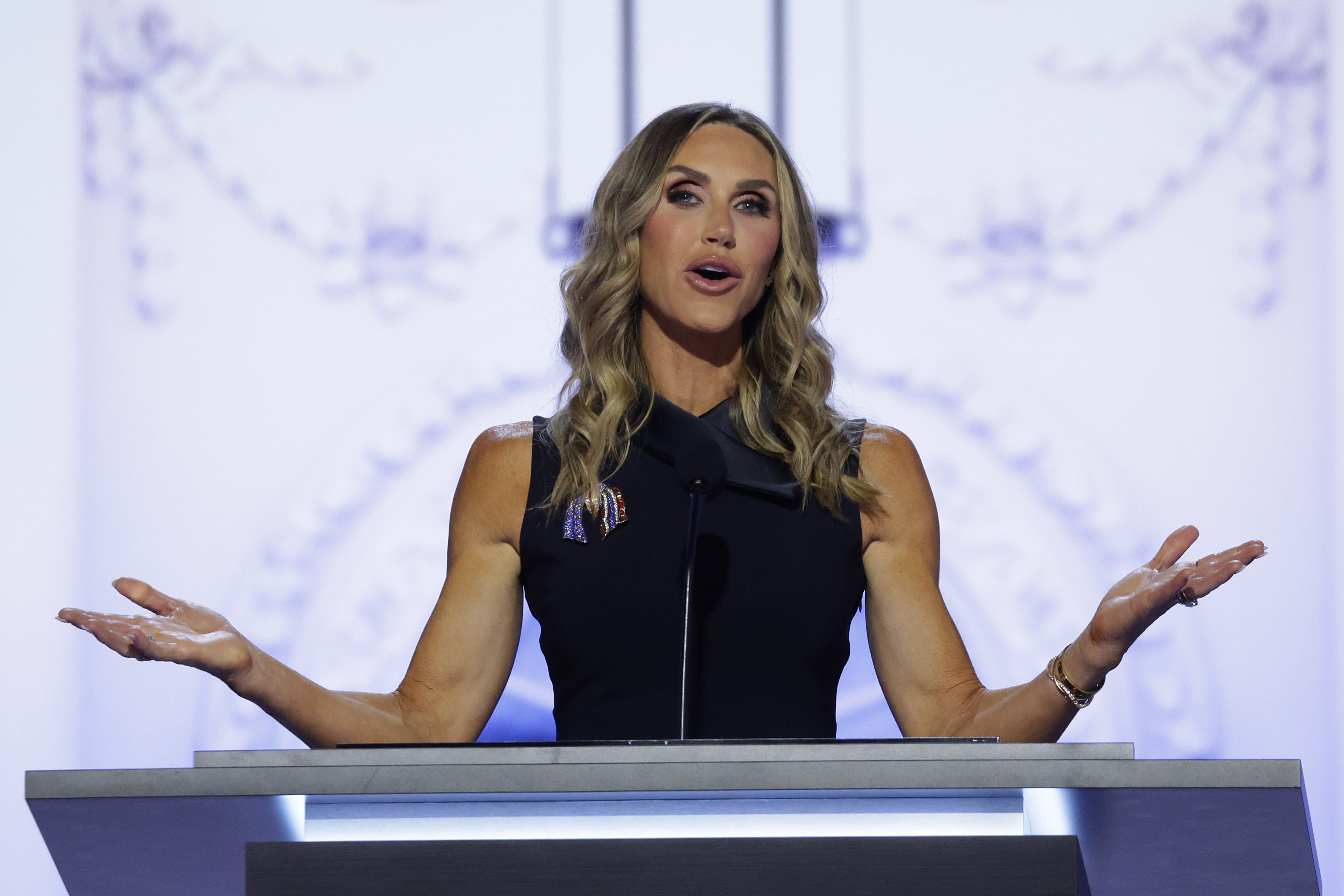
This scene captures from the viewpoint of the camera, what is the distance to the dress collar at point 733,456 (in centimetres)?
184

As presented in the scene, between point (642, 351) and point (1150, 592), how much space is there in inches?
37.1

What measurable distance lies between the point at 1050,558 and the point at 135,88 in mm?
1943

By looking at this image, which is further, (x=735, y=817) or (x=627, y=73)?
(x=627, y=73)

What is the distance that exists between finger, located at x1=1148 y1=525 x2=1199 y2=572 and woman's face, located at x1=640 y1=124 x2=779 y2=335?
750mm

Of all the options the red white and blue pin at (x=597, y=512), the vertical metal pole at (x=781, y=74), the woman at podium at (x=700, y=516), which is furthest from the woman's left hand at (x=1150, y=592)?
the vertical metal pole at (x=781, y=74)

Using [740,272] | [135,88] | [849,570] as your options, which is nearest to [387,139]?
[135,88]

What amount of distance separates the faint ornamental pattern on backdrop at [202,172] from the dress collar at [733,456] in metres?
0.84

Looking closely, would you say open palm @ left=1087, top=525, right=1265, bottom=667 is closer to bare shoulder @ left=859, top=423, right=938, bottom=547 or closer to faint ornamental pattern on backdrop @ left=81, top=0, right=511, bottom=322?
bare shoulder @ left=859, top=423, right=938, bottom=547

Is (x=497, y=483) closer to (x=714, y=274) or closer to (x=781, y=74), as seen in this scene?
(x=714, y=274)

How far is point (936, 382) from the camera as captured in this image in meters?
2.55

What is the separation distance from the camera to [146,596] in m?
1.33

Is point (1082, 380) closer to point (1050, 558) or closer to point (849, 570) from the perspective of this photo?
point (1050, 558)

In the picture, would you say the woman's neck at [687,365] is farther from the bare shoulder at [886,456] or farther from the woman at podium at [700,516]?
the bare shoulder at [886,456]

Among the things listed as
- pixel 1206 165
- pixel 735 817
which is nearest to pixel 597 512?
pixel 735 817
